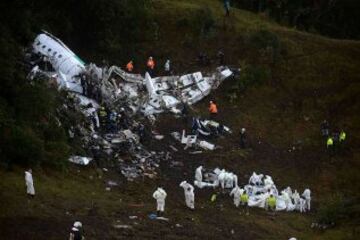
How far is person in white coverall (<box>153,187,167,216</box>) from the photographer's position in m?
28.2

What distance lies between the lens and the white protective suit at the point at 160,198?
2819cm

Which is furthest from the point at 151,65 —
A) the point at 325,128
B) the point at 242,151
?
the point at 325,128

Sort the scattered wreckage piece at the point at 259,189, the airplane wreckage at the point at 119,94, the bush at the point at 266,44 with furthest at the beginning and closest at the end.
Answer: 1. the bush at the point at 266,44
2. the airplane wreckage at the point at 119,94
3. the scattered wreckage piece at the point at 259,189

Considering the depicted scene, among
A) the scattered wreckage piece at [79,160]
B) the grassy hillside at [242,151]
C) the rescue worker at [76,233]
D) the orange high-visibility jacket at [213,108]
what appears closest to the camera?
the rescue worker at [76,233]

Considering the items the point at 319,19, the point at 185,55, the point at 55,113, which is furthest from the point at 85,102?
the point at 319,19

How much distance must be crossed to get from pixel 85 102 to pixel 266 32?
1660cm

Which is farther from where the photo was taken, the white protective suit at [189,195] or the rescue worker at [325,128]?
the rescue worker at [325,128]

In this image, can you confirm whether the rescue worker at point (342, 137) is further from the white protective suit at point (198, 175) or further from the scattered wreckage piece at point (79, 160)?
the scattered wreckage piece at point (79, 160)

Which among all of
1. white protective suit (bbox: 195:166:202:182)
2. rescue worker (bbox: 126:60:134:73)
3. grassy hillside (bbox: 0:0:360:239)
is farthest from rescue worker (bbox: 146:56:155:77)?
white protective suit (bbox: 195:166:202:182)

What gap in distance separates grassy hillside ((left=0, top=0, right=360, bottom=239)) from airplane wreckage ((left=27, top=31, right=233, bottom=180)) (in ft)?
3.34

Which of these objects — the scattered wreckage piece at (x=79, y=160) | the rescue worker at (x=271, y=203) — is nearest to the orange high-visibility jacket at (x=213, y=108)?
the rescue worker at (x=271, y=203)

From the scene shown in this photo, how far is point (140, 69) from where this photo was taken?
46188mm

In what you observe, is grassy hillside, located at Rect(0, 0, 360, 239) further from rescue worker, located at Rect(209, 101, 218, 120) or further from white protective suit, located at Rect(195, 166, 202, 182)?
white protective suit, located at Rect(195, 166, 202, 182)

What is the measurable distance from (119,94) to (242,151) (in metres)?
8.24
